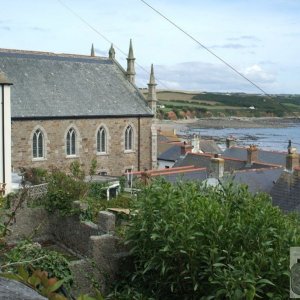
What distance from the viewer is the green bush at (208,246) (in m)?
9.04

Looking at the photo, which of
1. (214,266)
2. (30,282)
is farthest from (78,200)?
(30,282)

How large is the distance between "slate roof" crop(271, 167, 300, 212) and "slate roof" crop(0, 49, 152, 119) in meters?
13.5

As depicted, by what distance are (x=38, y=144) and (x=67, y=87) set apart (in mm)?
4806

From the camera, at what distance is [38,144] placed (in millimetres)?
30938

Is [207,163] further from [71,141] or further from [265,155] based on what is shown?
[265,155]

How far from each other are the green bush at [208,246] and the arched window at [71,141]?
21.6m

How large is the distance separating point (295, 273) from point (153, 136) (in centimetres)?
2996

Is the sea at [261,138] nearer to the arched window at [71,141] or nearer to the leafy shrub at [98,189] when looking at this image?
A: the arched window at [71,141]

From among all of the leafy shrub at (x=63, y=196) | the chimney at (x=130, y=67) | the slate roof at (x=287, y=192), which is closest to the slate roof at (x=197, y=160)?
the chimney at (x=130, y=67)

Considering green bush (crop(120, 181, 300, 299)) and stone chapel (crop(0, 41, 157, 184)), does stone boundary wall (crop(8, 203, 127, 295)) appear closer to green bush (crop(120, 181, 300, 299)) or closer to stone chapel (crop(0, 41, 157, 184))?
green bush (crop(120, 181, 300, 299))

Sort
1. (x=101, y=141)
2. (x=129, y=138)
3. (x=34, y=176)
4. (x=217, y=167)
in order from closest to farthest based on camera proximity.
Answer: (x=34, y=176) < (x=217, y=167) < (x=101, y=141) < (x=129, y=138)

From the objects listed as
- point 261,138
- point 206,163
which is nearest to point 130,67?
point 206,163

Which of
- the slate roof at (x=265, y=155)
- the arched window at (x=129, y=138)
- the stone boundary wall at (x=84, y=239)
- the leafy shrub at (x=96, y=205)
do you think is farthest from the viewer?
the slate roof at (x=265, y=155)

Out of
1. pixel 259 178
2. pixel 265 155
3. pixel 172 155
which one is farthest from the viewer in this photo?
pixel 172 155
